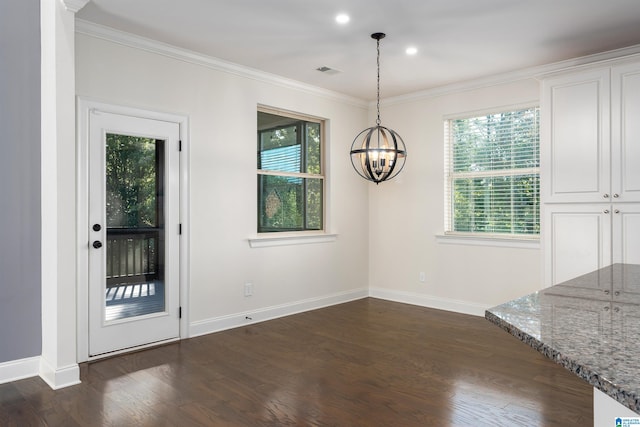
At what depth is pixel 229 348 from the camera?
381 cm

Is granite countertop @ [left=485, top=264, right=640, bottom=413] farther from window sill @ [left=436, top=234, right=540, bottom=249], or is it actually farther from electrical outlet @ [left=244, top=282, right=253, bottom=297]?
electrical outlet @ [left=244, top=282, right=253, bottom=297]

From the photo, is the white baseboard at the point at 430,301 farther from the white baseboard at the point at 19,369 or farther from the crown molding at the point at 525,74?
the white baseboard at the point at 19,369

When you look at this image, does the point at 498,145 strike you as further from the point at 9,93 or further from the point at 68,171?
the point at 9,93

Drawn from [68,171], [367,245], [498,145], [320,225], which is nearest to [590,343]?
[68,171]

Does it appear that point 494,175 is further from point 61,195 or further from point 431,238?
point 61,195

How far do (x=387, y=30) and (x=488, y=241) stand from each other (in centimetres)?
259

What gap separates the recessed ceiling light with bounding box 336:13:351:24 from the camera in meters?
3.33

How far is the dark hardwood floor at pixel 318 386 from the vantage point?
2545 mm

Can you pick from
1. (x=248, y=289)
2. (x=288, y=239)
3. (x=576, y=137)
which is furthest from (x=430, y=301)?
(x=576, y=137)

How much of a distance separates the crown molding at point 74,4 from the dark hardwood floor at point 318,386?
100.0 inches

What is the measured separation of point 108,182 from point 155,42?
1.28 m

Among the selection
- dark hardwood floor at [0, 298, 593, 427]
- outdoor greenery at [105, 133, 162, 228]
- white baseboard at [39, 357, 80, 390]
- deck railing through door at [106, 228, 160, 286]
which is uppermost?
outdoor greenery at [105, 133, 162, 228]

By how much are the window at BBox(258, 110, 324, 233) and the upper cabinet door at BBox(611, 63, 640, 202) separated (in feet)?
10.1

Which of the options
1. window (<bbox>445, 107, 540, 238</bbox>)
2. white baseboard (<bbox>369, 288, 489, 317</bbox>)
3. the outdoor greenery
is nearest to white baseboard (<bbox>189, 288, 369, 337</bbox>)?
white baseboard (<bbox>369, 288, 489, 317</bbox>)
